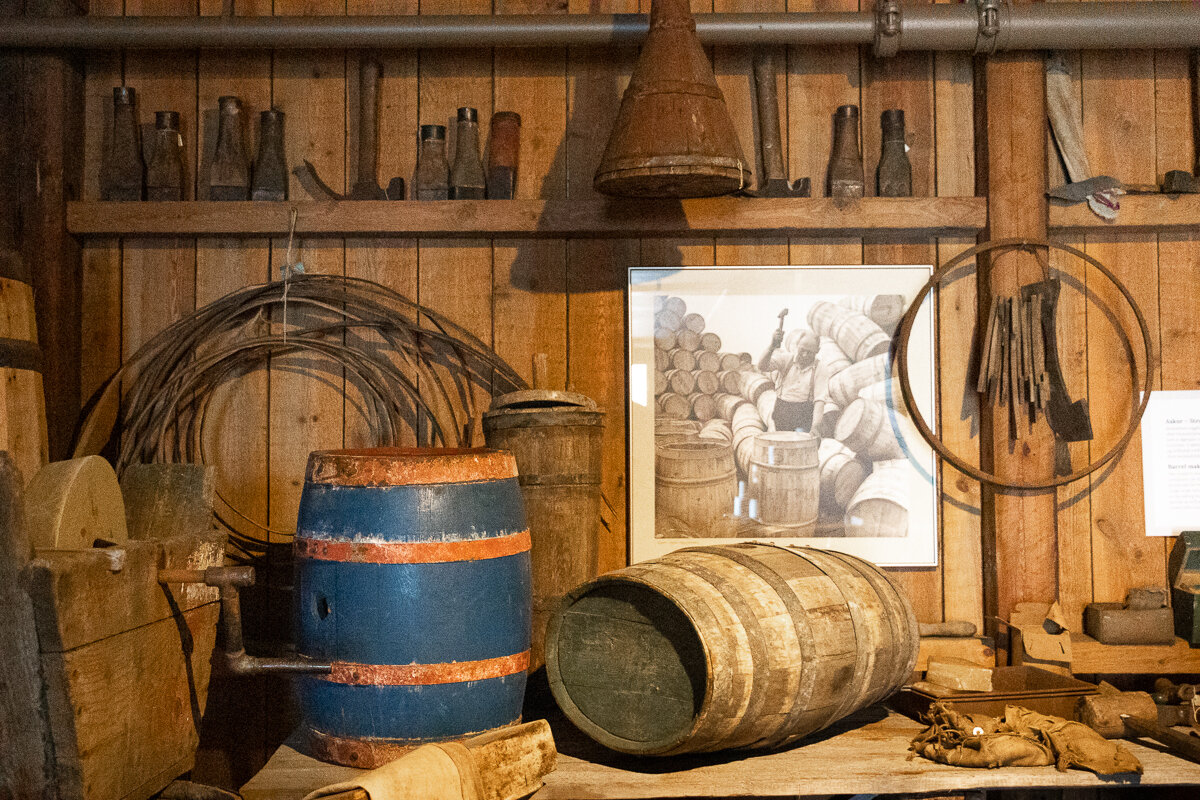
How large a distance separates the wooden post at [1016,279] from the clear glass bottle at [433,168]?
5.98ft

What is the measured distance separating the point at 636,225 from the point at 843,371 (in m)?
0.86

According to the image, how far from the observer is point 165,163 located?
3191mm

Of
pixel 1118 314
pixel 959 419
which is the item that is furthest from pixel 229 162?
pixel 1118 314

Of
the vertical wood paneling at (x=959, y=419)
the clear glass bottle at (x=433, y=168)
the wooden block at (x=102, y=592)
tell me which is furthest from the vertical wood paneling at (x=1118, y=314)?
the wooden block at (x=102, y=592)

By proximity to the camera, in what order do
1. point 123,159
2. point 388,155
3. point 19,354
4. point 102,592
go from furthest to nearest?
1. point 388,155
2. point 123,159
3. point 19,354
4. point 102,592

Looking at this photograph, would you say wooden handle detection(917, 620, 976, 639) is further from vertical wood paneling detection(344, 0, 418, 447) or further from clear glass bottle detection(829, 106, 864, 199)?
vertical wood paneling detection(344, 0, 418, 447)

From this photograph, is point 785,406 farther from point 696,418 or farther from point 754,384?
point 696,418

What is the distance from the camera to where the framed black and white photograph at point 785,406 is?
3244mm

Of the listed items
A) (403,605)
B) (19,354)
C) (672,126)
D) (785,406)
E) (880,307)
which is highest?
(672,126)

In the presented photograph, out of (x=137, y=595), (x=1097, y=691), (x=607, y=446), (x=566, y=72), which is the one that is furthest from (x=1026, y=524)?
(x=137, y=595)

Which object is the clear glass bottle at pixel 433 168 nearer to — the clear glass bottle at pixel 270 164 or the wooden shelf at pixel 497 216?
the wooden shelf at pixel 497 216

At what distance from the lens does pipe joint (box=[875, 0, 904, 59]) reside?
312cm

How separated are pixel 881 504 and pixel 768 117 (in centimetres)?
136

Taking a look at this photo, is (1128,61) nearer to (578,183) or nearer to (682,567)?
(578,183)
